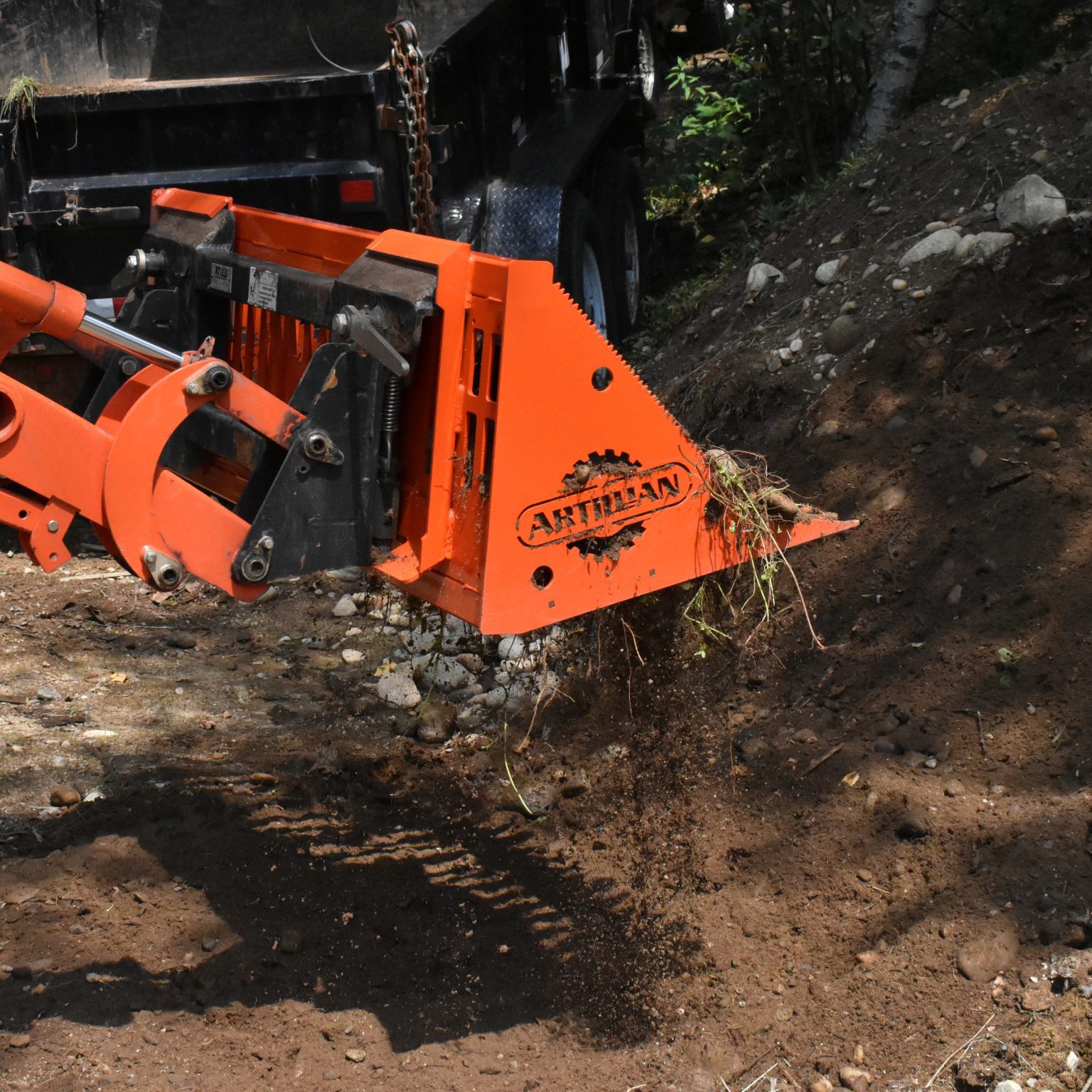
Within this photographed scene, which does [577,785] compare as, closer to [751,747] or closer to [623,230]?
[751,747]

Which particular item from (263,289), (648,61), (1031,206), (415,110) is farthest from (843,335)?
(648,61)

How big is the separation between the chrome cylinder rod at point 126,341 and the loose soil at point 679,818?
135 centimetres

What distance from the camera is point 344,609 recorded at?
479cm

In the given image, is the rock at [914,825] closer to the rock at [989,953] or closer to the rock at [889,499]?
the rock at [989,953]

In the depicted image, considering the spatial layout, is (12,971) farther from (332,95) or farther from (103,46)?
(103,46)

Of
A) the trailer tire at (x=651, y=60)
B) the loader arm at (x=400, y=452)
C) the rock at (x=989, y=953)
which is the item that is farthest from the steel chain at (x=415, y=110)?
the trailer tire at (x=651, y=60)

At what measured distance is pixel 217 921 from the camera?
3.12 meters

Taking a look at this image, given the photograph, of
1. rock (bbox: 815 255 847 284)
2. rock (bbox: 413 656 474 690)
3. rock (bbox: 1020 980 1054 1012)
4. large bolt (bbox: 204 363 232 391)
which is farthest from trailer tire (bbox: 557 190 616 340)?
rock (bbox: 1020 980 1054 1012)

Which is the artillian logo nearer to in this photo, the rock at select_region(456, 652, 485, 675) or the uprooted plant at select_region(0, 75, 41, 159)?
the rock at select_region(456, 652, 485, 675)

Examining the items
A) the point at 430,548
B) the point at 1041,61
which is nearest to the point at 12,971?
the point at 430,548

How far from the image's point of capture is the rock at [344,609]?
15.7ft

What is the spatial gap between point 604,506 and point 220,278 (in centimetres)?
124

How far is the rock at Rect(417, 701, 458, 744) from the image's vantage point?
3.98m

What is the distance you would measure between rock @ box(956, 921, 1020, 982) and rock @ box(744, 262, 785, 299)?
3.22 m
